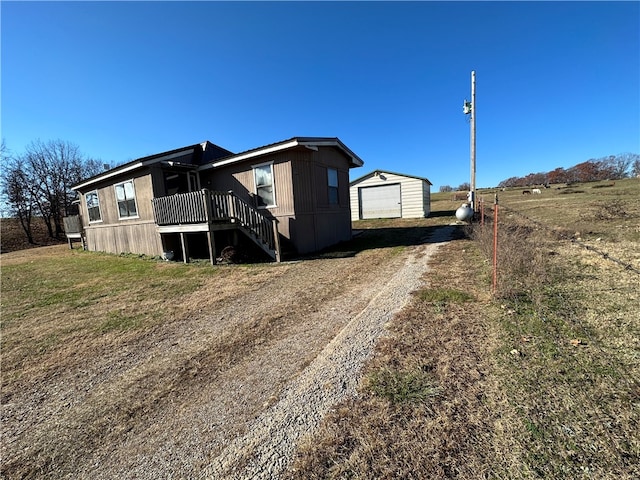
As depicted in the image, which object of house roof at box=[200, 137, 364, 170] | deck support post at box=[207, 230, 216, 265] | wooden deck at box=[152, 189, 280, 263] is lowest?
deck support post at box=[207, 230, 216, 265]

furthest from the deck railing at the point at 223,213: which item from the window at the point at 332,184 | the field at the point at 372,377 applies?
the field at the point at 372,377

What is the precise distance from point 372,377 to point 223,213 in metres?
7.66

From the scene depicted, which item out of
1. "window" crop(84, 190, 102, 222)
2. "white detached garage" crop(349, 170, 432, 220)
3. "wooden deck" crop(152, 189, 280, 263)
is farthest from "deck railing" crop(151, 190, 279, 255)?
"white detached garage" crop(349, 170, 432, 220)

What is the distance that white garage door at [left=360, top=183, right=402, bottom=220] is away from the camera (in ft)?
61.4

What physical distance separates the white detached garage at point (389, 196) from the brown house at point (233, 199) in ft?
20.4

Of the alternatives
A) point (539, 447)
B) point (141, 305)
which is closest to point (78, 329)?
point (141, 305)

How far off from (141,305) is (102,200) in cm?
1076

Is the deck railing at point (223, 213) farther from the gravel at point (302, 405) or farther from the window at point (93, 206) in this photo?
the window at point (93, 206)

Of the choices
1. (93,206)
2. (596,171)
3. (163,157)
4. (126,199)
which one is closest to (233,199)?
(163,157)

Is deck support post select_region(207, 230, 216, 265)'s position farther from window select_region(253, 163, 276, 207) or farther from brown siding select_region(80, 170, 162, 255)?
brown siding select_region(80, 170, 162, 255)

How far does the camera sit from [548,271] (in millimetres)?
5008

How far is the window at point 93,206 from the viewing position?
13.9 m

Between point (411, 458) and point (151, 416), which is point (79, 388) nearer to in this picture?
point (151, 416)

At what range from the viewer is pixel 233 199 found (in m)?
9.10
